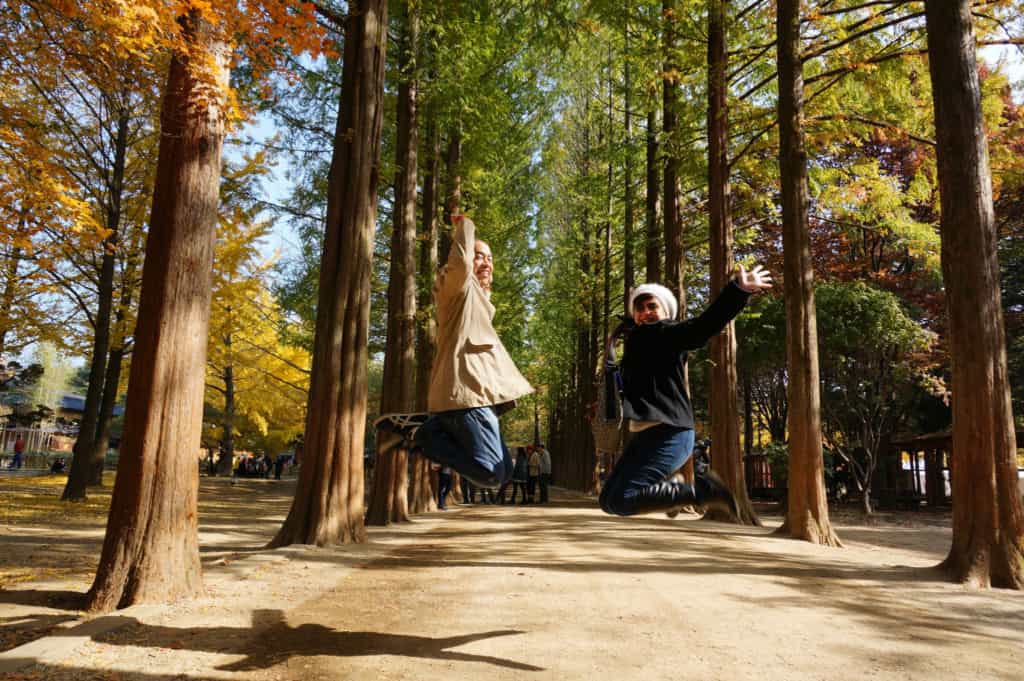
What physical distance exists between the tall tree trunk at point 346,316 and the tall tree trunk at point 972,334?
8.31m

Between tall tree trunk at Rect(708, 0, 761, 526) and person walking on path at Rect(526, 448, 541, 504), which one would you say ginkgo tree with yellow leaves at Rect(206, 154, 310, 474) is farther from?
tall tree trunk at Rect(708, 0, 761, 526)

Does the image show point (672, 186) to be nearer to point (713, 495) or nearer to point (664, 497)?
point (713, 495)

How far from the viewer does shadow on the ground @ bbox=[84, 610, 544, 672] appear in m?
4.85

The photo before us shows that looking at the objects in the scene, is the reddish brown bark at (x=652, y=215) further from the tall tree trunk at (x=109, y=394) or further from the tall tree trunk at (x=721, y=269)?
the tall tree trunk at (x=109, y=394)

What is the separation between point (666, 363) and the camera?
16.6 ft

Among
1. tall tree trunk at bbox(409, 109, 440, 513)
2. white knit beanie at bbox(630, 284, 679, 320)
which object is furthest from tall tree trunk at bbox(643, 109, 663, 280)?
white knit beanie at bbox(630, 284, 679, 320)

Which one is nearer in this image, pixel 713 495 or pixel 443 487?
pixel 713 495

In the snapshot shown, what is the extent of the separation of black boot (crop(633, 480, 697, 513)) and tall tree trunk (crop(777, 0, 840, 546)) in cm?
842

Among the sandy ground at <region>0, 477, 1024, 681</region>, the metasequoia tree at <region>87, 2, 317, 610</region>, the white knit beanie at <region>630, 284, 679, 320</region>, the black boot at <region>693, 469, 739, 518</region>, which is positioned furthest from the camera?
the metasequoia tree at <region>87, 2, 317, 610</region>

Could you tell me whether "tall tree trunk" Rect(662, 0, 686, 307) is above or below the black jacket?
above

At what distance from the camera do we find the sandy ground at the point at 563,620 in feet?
15.3

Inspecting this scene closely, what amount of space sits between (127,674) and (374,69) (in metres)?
9.93

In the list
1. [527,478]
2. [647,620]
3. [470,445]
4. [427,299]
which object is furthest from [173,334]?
[527,478]

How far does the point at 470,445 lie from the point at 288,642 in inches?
88.1
